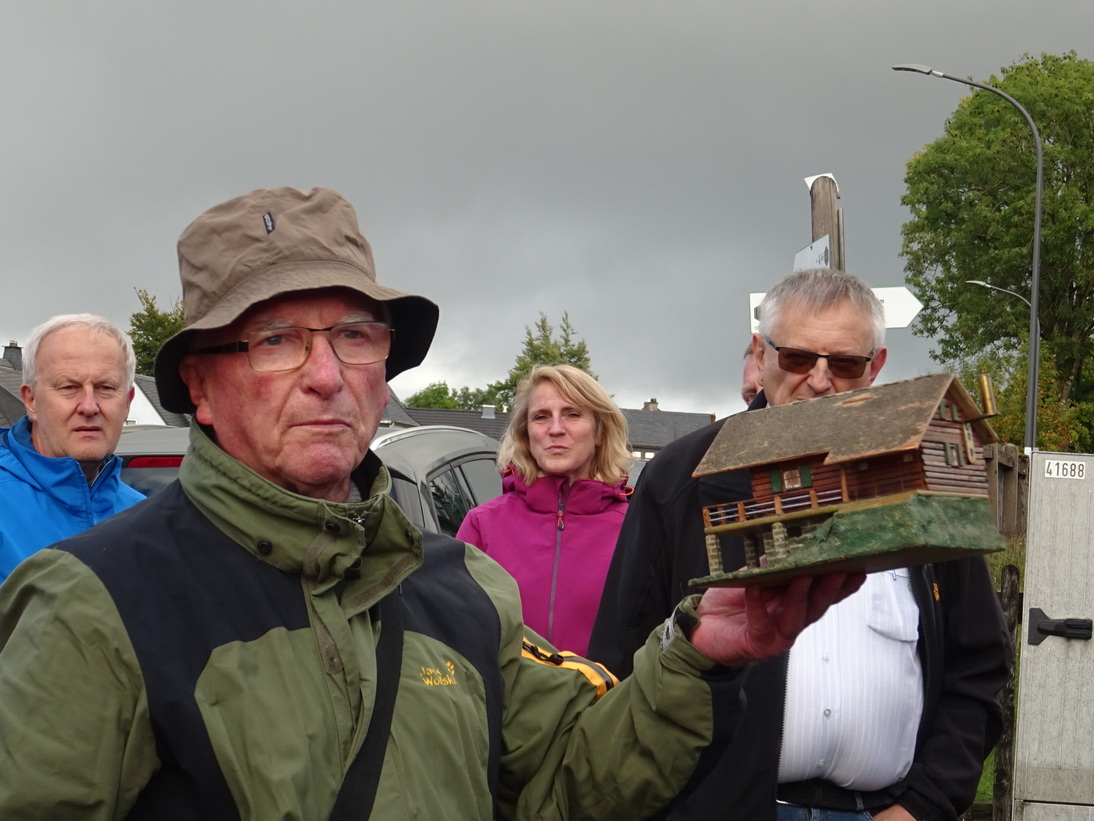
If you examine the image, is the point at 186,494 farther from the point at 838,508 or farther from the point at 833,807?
the point at 833,807

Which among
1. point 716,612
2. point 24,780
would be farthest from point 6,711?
point 716,612

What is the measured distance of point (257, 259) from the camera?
2406 millimetres

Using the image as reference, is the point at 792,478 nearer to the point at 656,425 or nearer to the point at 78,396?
the point at 78,396

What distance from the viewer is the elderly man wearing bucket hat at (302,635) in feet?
6.52

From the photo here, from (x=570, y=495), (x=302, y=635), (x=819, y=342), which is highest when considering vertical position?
(x=819, y=342)

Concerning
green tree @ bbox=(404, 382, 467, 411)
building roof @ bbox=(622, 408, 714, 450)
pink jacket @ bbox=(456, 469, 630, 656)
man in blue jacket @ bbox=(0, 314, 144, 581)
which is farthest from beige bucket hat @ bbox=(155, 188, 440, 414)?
green tree @ bbox=(404, 382, 467, 411)

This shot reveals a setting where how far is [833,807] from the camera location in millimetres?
→ 3240

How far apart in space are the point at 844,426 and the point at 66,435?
3.29 m

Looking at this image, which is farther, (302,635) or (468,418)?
(468,418)

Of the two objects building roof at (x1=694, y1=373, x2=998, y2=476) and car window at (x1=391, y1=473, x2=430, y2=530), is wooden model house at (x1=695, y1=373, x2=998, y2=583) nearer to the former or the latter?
building roof at (x1=694, y1=373, x2=998, y2=476)

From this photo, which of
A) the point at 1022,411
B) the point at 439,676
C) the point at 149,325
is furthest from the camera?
the point at 149,325

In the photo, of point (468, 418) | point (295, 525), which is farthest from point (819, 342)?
point (468, 418)

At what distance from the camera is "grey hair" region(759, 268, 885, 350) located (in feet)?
10.6

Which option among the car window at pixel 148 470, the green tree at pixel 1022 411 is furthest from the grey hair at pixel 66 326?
the green tree at pixel 1022 411
